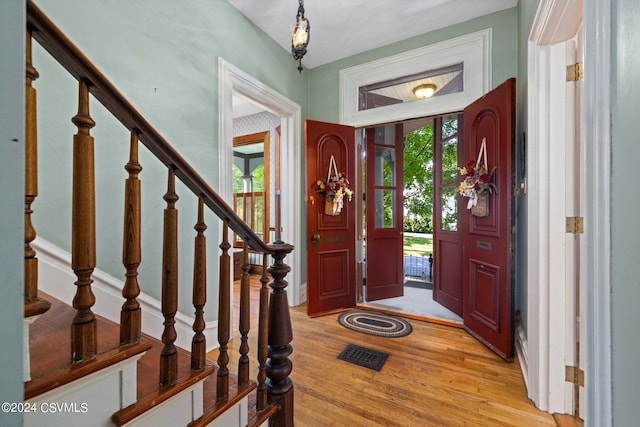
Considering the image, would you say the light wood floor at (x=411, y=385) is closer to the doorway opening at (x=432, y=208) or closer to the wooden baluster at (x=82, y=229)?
the doorway opening at (x=432, y=208)

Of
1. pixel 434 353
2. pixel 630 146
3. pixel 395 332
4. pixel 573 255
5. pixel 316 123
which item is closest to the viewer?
pixel 630 146

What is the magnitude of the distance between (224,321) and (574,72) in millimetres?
2422

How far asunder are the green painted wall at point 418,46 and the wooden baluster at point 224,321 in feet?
9.17

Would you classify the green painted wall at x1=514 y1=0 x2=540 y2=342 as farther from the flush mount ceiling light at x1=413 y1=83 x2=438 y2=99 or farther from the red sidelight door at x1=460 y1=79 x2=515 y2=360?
the flush mount ceiling light at x1=413 y1=83 x2=438 y2=99

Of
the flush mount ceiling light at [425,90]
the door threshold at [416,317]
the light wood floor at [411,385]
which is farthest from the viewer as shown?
the flush mount ceiling light at [425,90]

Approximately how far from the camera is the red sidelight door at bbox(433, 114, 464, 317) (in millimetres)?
3260

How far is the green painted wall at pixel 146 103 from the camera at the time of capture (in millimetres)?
1476

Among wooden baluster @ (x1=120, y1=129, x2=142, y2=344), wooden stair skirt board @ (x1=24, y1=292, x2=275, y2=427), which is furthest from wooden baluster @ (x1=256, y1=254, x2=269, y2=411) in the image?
wooden baluster @ (x1=120, y1=129, x2=142, y2=344)

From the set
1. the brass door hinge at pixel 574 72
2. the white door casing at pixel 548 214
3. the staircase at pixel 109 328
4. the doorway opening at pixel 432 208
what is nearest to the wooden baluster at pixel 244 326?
the staircase at pixel 109 328

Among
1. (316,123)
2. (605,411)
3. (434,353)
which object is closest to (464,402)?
(434,353)

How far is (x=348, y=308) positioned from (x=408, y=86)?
109 inches

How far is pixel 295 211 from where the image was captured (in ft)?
11.0

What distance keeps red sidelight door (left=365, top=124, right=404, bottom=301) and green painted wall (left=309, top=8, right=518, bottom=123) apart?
734mm

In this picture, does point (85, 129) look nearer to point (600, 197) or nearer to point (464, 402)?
point (600, 197)
